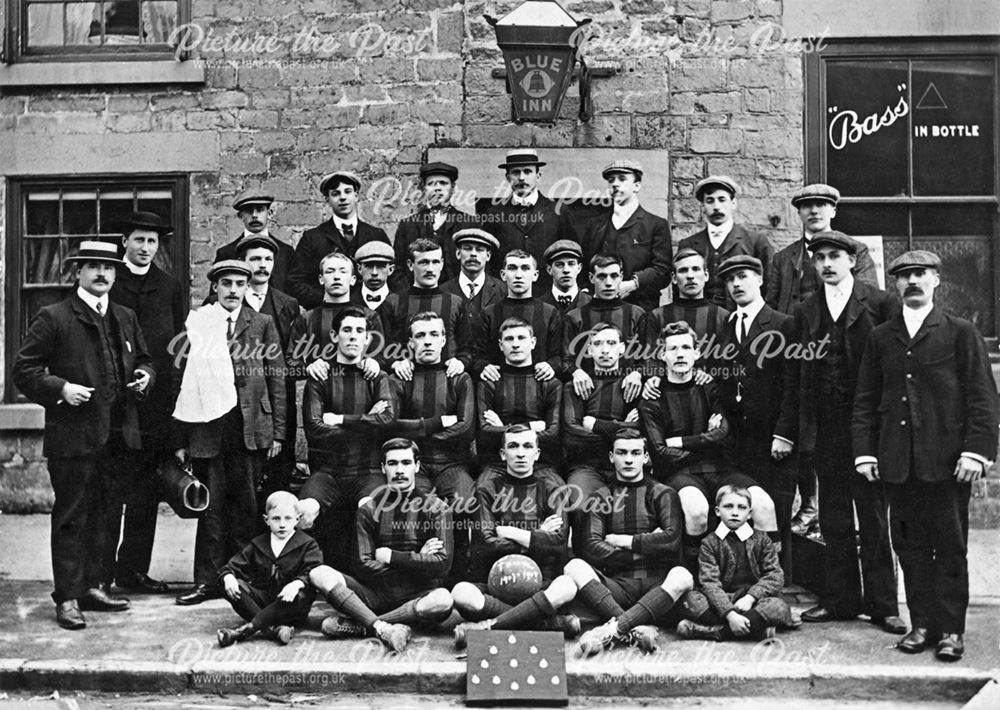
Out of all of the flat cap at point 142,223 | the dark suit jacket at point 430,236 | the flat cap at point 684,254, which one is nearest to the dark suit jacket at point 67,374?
the flat cap at point 142,223

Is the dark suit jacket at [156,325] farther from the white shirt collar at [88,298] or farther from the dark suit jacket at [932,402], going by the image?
the dark suit jacket at [932,402]

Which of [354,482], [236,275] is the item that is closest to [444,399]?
[354,482]

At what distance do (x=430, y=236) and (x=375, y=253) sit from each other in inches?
18.8

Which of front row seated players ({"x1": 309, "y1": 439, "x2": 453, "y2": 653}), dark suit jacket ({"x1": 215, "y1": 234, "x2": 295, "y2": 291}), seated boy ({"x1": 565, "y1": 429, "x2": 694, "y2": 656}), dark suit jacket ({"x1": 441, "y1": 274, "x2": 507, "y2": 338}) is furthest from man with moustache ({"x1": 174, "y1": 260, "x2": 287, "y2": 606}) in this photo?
seated boy ({"x1": 565, "y1": 429, "x2": 694, "y2": 656})

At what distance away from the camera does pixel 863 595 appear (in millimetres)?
6449

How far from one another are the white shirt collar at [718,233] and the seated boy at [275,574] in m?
2.91

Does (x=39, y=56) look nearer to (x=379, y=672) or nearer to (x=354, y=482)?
(x=354, y=482)

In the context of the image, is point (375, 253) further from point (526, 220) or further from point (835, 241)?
point (835, 241)

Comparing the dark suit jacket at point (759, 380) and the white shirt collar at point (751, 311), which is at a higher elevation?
the white shirt collar at point (751, 311)

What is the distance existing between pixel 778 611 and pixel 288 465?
285 centimetres

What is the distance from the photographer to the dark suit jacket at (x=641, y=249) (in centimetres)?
718

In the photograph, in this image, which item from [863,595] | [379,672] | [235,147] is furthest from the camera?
[235,147]

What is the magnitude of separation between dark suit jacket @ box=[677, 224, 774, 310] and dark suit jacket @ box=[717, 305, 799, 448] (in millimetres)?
459

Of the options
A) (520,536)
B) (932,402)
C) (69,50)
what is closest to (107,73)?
(69,50)
